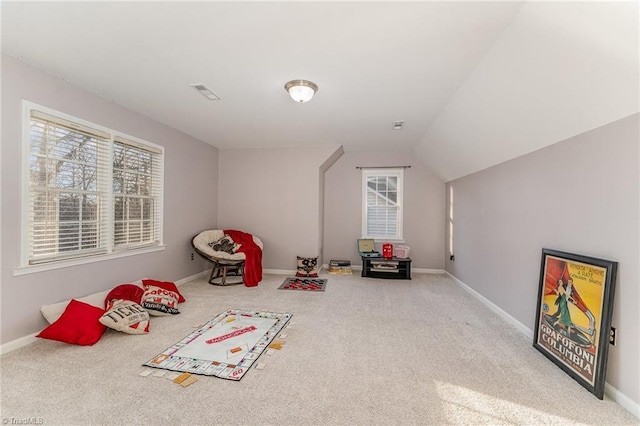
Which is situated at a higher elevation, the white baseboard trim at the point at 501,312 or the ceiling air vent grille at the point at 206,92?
the ceiling air vent grille at the point at 206,92

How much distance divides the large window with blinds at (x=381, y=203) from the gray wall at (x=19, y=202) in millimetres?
3349

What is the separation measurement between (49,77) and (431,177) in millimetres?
5866

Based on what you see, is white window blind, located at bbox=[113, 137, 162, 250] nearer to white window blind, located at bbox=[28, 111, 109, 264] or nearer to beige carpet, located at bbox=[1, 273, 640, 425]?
white window blind, located at bbox=[28, 111, 109, 264]

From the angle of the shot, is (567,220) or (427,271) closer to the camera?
(567,220)

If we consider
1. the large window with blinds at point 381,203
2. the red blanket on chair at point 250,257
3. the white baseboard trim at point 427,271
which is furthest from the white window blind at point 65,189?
the white baseboard trim at point 427,271

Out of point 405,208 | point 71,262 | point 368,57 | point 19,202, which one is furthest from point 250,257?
point 368,57

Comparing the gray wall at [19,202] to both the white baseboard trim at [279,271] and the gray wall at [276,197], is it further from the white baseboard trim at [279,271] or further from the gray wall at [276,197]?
the white baseboard trim at [279,271]

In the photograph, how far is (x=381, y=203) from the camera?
6.00 metres

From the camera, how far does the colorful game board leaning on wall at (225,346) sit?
2.17 metres

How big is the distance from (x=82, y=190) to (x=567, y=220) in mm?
4728

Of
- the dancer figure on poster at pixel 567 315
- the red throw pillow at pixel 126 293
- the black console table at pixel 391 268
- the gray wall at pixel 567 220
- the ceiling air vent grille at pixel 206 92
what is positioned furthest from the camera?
the black console table at pixel 391 268

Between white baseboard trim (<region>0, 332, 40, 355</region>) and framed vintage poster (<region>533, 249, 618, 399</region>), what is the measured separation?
4496 mm

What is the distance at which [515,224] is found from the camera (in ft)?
10.3

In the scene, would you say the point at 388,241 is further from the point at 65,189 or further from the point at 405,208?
the point at 65,189
